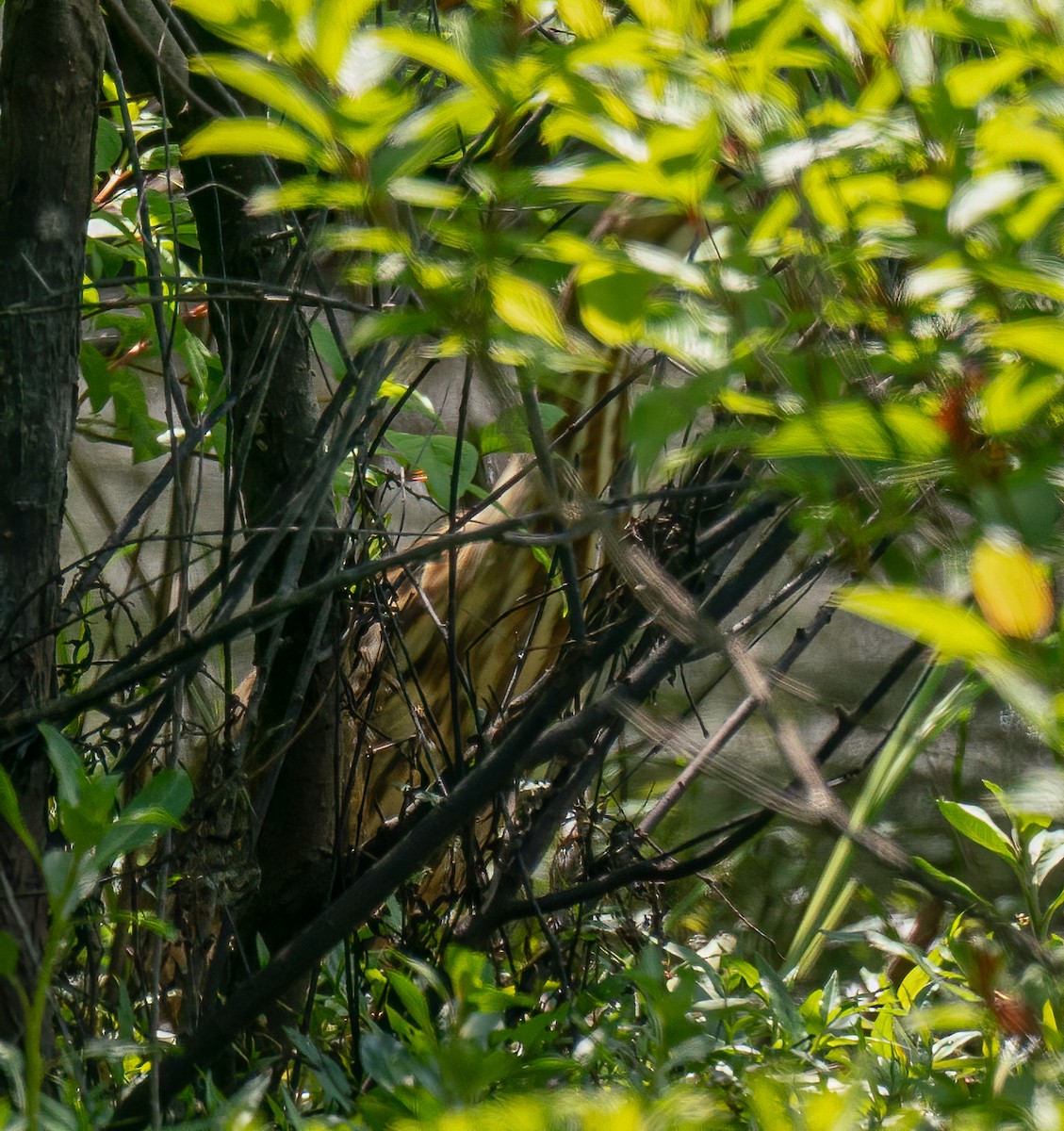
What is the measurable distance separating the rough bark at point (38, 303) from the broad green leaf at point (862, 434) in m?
0.53

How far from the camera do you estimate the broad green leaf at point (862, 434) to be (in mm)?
371

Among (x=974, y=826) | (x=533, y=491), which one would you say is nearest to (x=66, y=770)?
(x=974, y=826)

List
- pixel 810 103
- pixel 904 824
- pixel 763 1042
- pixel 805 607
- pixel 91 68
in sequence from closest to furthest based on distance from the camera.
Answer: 1. pixel 810 103
2. pixel 91 68
3. pixel 763 1042
4. pixel 904 824
5. pixel 805 607

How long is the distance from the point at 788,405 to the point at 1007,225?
0.31 ft

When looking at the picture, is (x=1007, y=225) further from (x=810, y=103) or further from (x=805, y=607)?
(x=805, y=607)

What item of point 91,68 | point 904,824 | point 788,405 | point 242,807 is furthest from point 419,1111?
point 904,824

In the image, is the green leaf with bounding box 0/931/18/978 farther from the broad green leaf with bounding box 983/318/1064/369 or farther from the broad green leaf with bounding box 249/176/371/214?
the broad green leaf with bounding box 983/318/1064/369

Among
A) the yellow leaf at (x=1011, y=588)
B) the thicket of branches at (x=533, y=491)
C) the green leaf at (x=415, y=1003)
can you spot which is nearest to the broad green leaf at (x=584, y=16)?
the thicket of branches at (x=533, y=491)

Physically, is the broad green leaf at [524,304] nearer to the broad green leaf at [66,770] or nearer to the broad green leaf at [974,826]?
the broad green leaf at [66,770]

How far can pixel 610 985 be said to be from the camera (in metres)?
0.93

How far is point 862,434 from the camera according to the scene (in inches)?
14.6

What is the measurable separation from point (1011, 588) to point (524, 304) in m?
0.17

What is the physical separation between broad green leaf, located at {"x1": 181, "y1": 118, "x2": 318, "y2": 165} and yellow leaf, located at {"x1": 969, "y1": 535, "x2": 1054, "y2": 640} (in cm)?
24

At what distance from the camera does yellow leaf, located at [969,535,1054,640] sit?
0.33m
